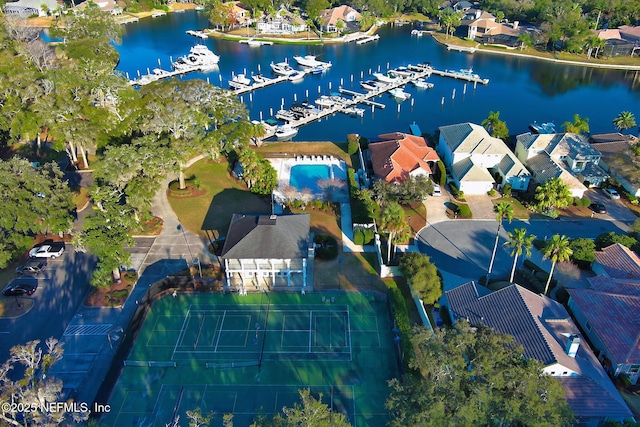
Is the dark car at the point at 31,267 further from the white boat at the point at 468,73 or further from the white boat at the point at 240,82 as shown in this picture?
the white boat at the point at 468,73

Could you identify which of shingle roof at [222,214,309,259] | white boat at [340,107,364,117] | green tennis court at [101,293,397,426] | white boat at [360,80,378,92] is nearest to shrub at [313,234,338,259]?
shingle roof at [222,214,309,259]

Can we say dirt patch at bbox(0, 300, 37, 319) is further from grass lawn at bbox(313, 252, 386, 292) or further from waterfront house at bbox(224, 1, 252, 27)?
waterfront house at bbox(224, 1, 252, 27)

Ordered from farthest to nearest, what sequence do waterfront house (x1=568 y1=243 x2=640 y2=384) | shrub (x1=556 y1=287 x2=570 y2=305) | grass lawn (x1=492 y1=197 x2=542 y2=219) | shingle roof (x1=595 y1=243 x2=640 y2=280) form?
grass lawn (x1=492 y1=197 x2=542 y2=219), shingle roof (x1=595 y1=243 x2=640 y2=280), shrub (x1=556 y1=287 x2=570 y2=305), waterfront house (x1=568 y1=243 x2=640 y2=384)

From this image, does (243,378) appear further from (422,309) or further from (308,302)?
(422,309)

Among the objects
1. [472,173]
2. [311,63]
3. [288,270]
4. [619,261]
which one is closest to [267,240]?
[288,270]

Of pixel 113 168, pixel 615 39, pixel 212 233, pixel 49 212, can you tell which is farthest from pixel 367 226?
pixel 615 39

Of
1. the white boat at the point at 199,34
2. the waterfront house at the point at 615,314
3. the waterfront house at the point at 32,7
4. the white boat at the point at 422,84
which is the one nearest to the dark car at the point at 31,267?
the waterfront house at the point at 615,314
